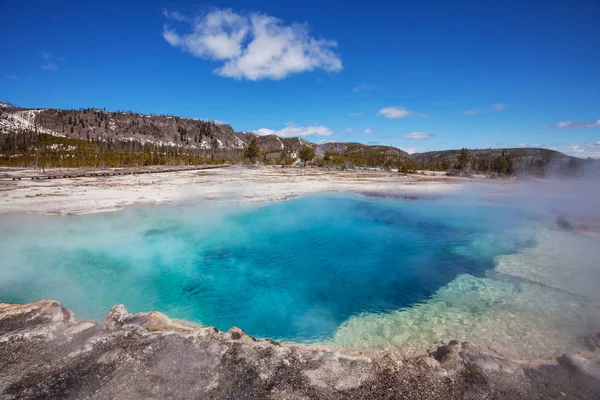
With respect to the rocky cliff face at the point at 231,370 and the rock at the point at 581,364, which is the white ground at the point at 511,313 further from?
the rocky cliff face at the point at 231,370

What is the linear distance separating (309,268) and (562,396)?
7.82 m

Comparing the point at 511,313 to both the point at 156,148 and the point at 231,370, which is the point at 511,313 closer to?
the point at 231,370

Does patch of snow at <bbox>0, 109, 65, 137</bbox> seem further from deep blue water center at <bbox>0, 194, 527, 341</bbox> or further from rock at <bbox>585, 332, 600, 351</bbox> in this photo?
rock at <bbox>585, 332, 600, 351</bbox>

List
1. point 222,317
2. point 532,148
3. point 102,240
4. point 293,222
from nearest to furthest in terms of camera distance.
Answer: point 222,317 < point 102,240 < point 293,222 < point 532,148

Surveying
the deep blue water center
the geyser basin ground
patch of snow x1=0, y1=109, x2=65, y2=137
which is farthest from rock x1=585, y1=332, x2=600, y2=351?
patch of snow x1=0, y1=109, x2=65, y2=137

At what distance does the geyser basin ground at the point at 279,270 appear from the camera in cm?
752

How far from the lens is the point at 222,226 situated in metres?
16.1

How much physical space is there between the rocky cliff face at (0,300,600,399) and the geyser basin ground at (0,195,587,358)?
1.49 m

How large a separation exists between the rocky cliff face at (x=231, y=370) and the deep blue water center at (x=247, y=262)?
187 centimetres

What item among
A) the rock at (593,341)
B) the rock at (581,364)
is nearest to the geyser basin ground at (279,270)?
the rock at (593,341)

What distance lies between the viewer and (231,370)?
4625 mm

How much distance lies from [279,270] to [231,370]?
21.2 ft

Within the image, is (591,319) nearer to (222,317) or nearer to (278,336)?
(278,336)

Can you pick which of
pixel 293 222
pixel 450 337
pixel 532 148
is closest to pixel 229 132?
pixel 532 148
